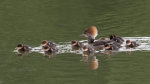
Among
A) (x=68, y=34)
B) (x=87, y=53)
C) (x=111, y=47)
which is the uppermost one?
(x=68, y=34)

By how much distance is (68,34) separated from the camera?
1423 cm

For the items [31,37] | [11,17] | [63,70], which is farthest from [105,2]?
[63,70]

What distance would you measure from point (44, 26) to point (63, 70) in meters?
4.99

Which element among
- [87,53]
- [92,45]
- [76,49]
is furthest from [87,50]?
[92,45]

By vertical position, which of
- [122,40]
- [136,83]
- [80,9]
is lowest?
[136,83]

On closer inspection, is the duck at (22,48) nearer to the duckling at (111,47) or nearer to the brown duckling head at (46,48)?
the brown duckling head at (46,48)

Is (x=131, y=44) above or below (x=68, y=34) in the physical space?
below

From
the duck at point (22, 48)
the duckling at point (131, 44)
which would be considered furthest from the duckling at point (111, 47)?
the duck at point (22, 48)

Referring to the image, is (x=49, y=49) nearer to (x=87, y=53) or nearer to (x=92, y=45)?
(x=87, y=53)

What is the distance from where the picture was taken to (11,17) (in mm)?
17000

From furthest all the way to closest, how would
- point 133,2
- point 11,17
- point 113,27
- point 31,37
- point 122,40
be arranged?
point 133,2 → point 11,17 → point 113,27 → point 31,37 → point 122,40

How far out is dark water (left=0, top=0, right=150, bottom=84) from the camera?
10289 millimetres

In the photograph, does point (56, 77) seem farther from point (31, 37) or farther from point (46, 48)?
point (31, 37)

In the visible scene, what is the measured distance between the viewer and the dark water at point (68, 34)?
10289mm
